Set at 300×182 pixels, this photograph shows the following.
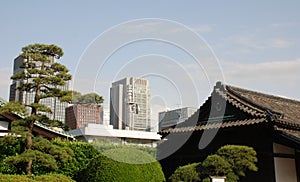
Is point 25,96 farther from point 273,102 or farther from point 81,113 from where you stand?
point 81,113

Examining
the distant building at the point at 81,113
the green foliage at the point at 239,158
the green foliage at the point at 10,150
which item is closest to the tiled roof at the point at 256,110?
the green foliage at the point at 239,158

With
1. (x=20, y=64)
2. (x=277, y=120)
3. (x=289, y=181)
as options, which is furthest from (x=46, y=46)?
(x=289, y=181)

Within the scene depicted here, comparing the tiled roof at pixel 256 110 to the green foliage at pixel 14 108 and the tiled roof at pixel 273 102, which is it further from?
the green foliage at pixel 14 108

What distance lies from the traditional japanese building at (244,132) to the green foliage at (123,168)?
1.50 metres

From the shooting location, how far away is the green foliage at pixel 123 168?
10.0 metres

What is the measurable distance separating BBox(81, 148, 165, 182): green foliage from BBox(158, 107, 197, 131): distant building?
2000mm

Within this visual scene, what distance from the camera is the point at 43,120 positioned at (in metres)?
10.0

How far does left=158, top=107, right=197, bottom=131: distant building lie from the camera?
39.4 ft

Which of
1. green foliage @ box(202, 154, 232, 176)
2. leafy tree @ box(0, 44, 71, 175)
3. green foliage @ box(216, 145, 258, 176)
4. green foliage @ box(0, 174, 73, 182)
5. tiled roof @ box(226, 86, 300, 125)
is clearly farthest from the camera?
tiled roof @ box(226, 86, 300, 125)

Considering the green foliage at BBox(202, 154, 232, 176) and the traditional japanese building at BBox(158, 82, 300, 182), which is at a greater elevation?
the traditional japanese building at BBox(158, 82, 300, 182)

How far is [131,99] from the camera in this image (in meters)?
12.2

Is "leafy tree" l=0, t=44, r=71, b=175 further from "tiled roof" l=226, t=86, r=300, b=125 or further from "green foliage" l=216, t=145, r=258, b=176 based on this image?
"tiled roof" l=226, t=86, r=300, b=125

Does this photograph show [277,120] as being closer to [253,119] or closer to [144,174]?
[253,119]

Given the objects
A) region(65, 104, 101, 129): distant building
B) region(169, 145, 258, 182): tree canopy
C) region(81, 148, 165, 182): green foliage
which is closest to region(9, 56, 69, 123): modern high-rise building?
region(65, 104, 101, 129): distant building
